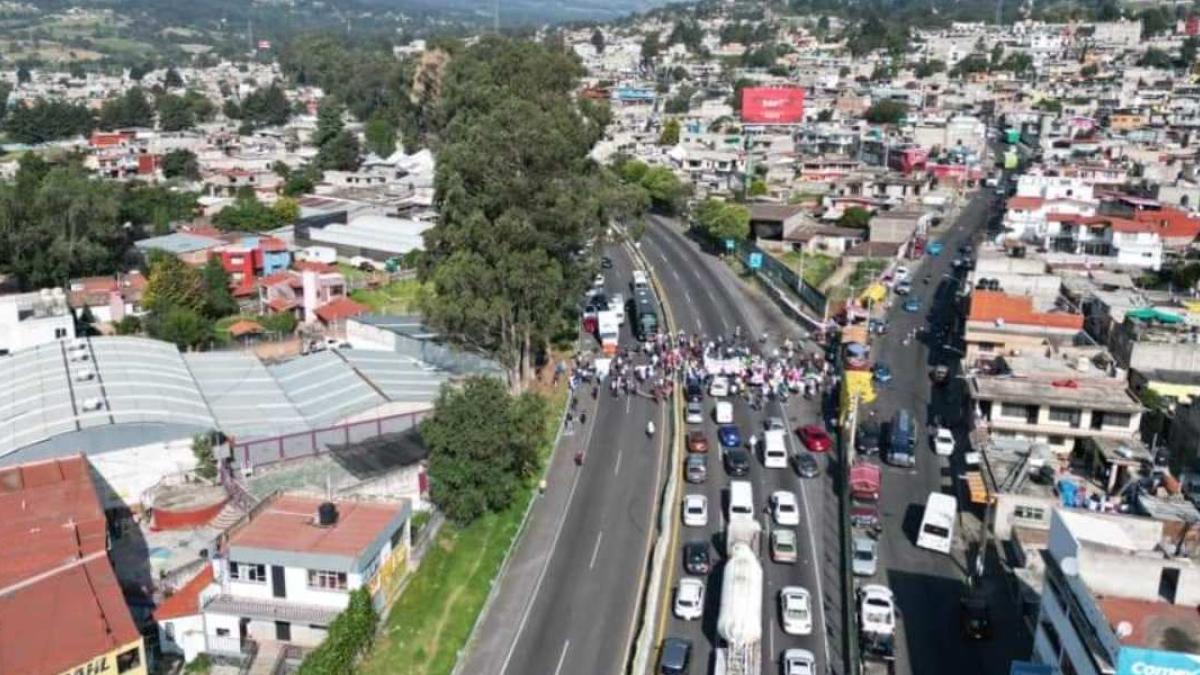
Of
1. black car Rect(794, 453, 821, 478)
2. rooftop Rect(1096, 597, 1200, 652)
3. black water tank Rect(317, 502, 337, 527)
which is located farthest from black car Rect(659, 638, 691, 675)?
black car Rect(794, 453, 821, 478)

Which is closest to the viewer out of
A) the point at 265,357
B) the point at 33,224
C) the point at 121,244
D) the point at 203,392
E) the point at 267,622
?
the point at 267,622

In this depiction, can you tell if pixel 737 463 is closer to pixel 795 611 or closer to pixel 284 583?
pixel 795 611

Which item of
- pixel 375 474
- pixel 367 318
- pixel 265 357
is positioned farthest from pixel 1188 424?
pixel 265 357

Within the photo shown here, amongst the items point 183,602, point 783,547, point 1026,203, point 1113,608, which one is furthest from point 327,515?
point 1026,203

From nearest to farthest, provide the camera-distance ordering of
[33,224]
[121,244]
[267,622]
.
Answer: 1. [267,622]
2. [33,224]
3. [121,244]

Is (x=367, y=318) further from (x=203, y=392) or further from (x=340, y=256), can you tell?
(x=340, y=256)

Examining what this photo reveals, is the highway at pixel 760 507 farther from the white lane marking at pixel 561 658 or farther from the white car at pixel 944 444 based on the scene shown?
the white car at pixel 944 444

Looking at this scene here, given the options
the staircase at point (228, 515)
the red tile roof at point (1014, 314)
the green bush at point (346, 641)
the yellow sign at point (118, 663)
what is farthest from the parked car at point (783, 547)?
the red tile roof at point (1014, 314)
